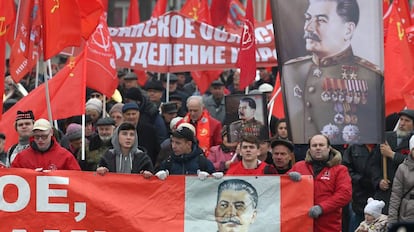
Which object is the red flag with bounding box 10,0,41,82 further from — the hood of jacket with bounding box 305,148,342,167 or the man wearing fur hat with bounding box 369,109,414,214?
the hood of jacket with bounding box 305,148,342,167

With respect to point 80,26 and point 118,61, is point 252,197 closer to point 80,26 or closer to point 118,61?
point 80,26

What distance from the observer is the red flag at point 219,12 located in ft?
74.6

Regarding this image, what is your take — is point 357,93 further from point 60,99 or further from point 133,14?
point 133,14

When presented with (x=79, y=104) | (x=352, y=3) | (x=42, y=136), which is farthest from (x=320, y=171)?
(x=79, y=104)

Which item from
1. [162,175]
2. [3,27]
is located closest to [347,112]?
[162,175]

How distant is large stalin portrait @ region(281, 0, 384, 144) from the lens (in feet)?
44.3

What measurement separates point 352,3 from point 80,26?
3073 mm

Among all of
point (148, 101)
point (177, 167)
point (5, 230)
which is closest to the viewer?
point (5, 230)

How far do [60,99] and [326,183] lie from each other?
4.41m

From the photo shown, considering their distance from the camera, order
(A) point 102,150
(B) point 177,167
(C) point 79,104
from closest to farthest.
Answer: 1. (B) point 177,167
2. (A) point 102,150
3. (C) point 79,104

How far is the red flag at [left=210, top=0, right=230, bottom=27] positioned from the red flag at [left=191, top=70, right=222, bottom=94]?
1615 millimetres

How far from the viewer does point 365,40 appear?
44.4 ft

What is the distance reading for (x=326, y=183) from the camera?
13.1 metres

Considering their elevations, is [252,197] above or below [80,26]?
below
